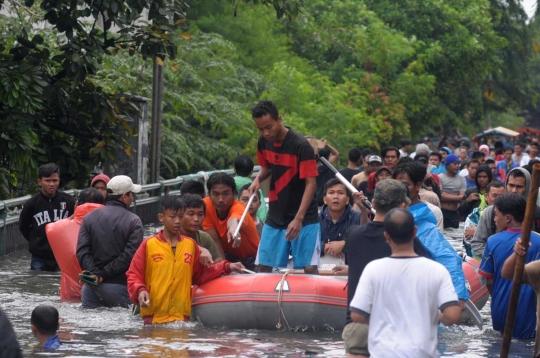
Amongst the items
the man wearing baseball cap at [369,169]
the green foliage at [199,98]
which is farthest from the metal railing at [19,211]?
the man wearing baseball cap at [369,169]

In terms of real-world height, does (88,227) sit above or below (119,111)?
below

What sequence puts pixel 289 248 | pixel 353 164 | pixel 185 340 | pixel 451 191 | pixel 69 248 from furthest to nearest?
pixel 451 191, pixel 353 164, pixel 69 248, pixel 289 248, pixel 185 340

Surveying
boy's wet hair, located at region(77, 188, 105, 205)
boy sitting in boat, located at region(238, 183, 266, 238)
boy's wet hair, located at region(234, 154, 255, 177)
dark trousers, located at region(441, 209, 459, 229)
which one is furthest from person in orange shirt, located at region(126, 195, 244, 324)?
dark trousers, located at region(441, 209, 459, 229)

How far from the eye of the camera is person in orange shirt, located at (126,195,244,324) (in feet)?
34.1

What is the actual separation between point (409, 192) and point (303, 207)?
1.05 meters

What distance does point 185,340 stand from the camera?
10242mm

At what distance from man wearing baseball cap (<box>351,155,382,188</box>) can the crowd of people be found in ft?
13.6

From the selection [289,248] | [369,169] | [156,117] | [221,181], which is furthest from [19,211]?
[289,248]

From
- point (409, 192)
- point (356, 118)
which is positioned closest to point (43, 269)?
point (409, 192)

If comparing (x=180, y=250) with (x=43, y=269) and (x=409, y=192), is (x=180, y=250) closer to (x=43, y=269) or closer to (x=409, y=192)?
(x=409, y=192)

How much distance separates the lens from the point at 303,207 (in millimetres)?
10523

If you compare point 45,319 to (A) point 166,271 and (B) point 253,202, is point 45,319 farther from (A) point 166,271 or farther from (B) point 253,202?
(B) point 253,202

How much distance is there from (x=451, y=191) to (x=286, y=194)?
10133mm

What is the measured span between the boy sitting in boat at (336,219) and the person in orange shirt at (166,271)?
1.64 metres
